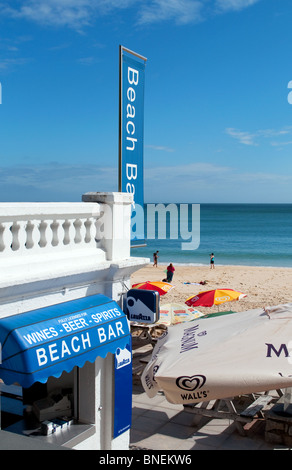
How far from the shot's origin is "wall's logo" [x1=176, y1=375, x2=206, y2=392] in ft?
21.7

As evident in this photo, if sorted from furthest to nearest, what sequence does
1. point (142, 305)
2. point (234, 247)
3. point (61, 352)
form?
point (234, 247) → point (142, 305) → point (61, 352)

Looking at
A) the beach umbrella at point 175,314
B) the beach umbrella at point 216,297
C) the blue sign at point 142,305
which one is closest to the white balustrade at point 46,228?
the blue sign at point 142,305

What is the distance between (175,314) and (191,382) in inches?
274

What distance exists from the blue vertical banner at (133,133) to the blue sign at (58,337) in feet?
6.42

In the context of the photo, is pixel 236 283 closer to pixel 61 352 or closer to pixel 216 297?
pixel 216 297

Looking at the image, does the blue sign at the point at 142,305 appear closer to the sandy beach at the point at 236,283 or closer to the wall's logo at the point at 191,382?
the wall's logo at the point at 191,382

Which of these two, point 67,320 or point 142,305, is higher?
point 67,320

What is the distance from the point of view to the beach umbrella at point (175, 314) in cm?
1322

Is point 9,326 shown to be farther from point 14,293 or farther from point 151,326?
point 151,326

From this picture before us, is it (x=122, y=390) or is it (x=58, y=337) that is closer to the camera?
(x=58, y=337)

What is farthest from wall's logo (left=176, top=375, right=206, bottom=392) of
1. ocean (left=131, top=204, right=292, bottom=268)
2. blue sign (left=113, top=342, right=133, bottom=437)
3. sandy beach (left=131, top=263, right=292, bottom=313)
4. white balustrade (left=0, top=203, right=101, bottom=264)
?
ocean (left=131, top=204, right=292, bottom=268)

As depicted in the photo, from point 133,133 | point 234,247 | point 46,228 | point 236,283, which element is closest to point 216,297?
point 133,133

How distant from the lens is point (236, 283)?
3359cm
